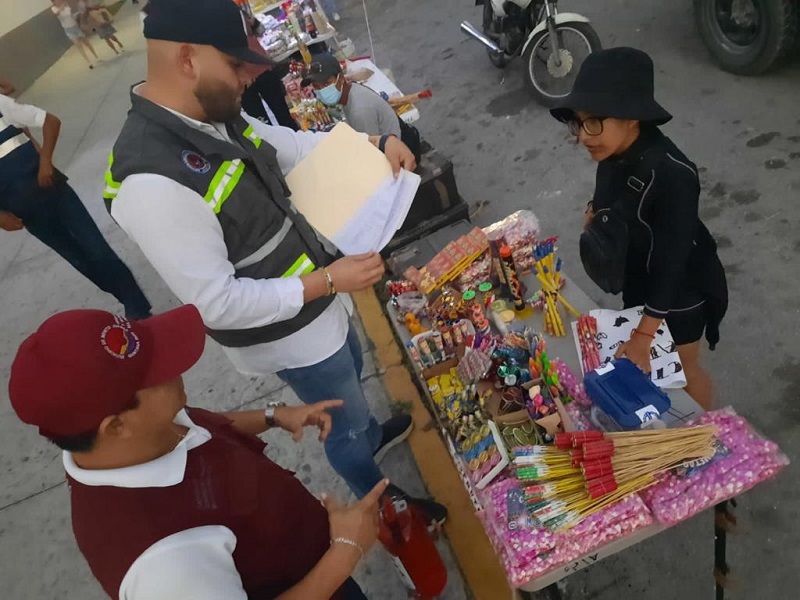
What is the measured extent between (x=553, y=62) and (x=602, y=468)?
4479 millimetres

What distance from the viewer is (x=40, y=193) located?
3.56 m

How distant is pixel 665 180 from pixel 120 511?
182 centimetres

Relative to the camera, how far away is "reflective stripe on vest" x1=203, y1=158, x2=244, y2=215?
1603 mm

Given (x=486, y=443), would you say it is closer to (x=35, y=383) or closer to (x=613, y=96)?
(x=613, y=96)

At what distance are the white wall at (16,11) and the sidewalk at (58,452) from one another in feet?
25.8

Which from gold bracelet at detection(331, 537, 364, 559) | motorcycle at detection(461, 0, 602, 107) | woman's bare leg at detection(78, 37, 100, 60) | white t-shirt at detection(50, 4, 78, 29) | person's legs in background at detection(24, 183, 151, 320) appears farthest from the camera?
white t-shirt at detection(50, 4, 78, 29)

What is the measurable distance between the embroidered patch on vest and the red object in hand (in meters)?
1.33

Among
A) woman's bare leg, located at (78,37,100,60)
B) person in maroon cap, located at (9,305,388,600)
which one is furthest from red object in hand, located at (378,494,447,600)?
woman's bare leg, located at (78,37,100,60)

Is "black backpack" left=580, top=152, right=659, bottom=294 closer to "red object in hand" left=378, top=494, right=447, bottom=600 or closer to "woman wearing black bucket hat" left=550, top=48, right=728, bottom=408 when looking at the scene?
"woman wearing black bucket hat" left=550, top=48, right=728, bottom=408

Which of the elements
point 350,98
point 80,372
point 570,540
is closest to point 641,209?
point 570,540

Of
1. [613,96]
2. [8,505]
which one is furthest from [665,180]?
[8,505]

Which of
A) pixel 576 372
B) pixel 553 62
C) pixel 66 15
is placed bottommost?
pixel 553 62

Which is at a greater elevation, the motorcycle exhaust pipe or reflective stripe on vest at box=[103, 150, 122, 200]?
reflective stripe on vest at box=[103, 150, 122, 200]

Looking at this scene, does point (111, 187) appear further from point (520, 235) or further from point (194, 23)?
point (520, 235)
